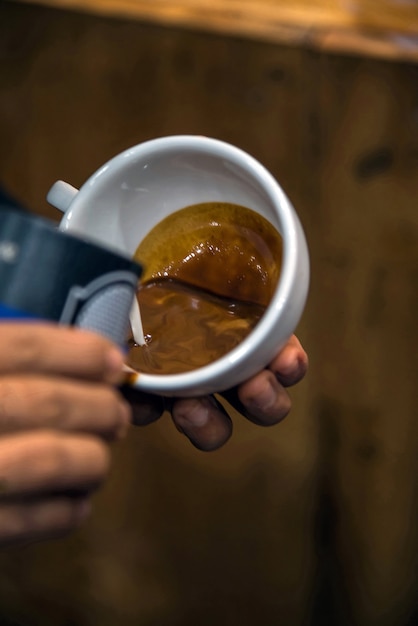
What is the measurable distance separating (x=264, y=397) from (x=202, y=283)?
12 cm

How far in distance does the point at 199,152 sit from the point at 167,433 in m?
0.47

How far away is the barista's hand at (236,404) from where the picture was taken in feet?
1.80

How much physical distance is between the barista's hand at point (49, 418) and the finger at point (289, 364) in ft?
0.59

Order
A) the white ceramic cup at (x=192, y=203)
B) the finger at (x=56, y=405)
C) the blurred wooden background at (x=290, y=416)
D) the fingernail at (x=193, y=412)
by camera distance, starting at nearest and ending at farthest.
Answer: the finger at (x=56, y=405), the white ceramic cup at (x=192, y=203), the fingernail at (x=193, y=412), the blurred wooden background at (x=290, y=416)

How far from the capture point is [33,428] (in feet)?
1.23

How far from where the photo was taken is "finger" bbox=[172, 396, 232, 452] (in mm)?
586

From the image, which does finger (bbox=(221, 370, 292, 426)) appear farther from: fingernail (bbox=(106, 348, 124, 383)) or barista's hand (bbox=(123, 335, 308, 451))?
fingernail (bbox=(106, 348, 124, 383))

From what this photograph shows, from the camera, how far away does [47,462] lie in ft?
1.21

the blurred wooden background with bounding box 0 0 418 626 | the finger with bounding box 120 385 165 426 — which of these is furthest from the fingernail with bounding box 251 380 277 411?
the blurred wooden background with bounding box 0 0 418 626

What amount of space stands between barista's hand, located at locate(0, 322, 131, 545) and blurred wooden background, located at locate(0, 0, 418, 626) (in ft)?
1.61

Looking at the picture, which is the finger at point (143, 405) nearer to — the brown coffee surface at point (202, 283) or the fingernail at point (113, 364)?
the brown coffee surface at point (202, 283)

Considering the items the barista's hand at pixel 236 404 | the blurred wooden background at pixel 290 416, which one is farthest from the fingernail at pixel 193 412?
the blurred wooden background at pixel 290 416

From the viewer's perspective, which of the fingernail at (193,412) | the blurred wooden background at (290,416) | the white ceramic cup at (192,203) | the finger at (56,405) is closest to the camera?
the finger at (56,405)

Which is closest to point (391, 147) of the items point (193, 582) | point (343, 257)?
point (343, 257)
